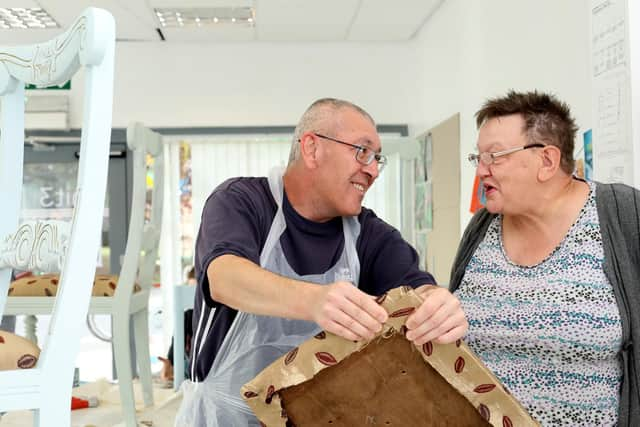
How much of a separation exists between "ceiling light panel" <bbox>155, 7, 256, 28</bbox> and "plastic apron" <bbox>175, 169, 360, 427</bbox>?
3785 mm

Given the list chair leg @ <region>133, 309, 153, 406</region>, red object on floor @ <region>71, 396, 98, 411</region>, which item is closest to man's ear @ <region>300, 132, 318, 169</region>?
chair leg @ <region>133, 309, 153, 406</region>

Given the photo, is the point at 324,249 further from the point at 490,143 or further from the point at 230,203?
the point at 490,143

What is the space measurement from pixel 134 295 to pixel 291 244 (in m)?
1.78

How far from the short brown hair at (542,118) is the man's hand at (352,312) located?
0.81 metres

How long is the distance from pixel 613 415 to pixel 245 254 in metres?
0.83

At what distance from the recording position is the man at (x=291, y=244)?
5.08ft

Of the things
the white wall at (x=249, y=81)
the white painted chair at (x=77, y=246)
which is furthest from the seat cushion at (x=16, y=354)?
the white wall at (x=249, y=81)

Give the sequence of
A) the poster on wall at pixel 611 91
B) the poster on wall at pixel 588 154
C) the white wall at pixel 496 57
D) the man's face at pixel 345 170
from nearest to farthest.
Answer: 1. the man's face at pixel 345 170
2. the poster on wall at pixel 611 91
3. the poster on wall at pixel 588 154
4. the white wall at pixel 496 57

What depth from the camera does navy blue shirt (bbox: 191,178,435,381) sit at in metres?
1.56

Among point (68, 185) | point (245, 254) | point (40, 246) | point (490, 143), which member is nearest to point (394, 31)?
point (68, 185)

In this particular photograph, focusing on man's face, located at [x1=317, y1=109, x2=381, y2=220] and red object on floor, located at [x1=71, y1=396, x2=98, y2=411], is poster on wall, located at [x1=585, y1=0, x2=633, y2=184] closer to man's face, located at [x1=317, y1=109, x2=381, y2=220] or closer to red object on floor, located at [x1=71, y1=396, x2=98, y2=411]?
man's face, located at [x1=317, y1=109, x2=381, y2=220]

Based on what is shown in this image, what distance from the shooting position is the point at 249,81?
234 inches

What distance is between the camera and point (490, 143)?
1.72 m

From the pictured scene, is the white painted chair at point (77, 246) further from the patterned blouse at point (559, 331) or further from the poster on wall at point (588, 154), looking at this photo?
the poster on wall at point (588, 154)
